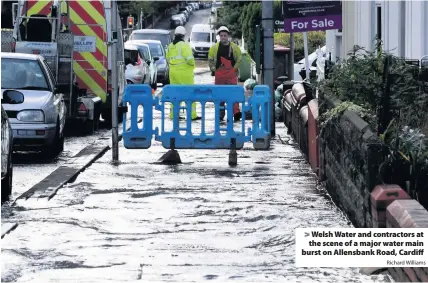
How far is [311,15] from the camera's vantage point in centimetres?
2102

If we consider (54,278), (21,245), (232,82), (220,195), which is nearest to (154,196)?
(220,195)

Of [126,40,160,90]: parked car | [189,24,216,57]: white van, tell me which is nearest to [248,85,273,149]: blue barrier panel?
[126,40,160,90]: parked car

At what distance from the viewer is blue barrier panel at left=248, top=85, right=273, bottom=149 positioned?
56.2 ft

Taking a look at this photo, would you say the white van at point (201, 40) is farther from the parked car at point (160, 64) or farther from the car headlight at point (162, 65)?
the car headlight at point (162, 65)

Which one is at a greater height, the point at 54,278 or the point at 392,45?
the point at 392,45

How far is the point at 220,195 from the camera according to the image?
43.7ft

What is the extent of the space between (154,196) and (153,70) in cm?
2515

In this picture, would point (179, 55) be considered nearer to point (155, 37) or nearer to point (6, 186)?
point (6, 186)

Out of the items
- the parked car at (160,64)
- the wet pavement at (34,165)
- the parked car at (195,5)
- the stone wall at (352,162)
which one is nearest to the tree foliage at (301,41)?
the parked car at (160,64)

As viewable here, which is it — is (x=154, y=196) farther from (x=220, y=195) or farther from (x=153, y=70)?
(x=153, y=70)

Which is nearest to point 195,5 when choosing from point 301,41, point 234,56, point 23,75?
point 301,41

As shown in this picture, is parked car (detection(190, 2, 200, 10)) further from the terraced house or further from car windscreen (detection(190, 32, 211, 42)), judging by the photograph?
the terraced house

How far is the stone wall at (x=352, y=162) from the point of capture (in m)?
9.64

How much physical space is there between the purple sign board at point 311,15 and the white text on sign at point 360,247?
487 inches
